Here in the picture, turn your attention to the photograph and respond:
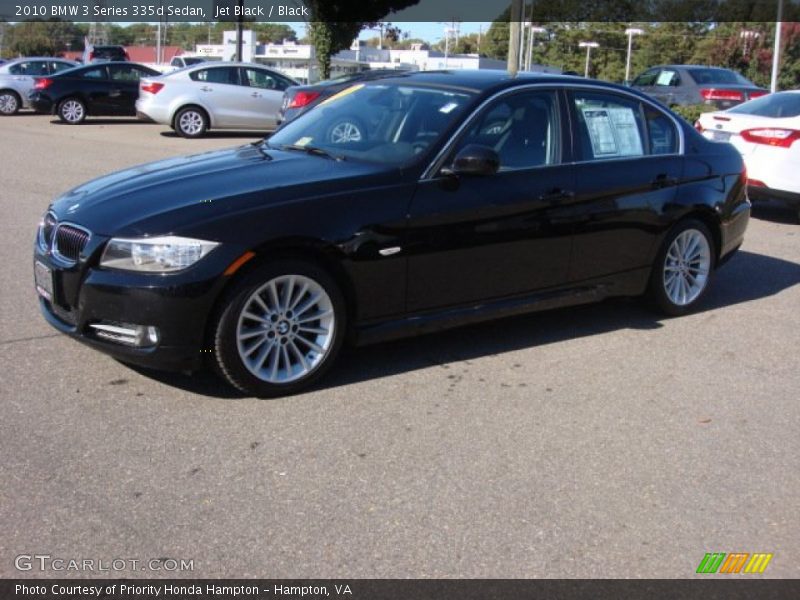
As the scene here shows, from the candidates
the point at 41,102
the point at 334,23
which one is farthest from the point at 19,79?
the point at 334,23

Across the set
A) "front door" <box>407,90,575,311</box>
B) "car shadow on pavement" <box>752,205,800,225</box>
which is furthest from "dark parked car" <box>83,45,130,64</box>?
"front door" <box>407,90,575,311</box>

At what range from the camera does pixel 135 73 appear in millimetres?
22047

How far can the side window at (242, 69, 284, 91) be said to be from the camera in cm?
1902

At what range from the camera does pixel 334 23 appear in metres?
28.7

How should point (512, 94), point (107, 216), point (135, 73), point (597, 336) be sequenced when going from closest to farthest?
point (107, 216), point (512, 94), point (597, 336), point (135, 73)

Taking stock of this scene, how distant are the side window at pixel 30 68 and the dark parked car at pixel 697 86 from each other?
15.6 m

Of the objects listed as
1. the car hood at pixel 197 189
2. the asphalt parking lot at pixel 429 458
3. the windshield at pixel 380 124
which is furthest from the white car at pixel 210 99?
the car hood at pixel 197 189

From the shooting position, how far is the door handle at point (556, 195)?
18.3 ft

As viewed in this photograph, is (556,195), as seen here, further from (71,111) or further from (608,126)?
(71,111)

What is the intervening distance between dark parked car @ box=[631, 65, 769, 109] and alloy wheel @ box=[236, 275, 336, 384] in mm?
15745
